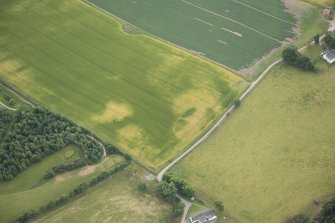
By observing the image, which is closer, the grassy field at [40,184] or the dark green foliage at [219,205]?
the dark green foliage at [219,205]

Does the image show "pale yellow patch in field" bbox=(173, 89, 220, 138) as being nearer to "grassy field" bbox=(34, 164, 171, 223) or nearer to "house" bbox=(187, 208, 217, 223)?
"grassy field" bbox=(34, 164, 171, 223)

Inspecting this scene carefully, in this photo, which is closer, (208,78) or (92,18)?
(208,78)

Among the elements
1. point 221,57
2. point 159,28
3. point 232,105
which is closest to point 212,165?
point 232,105

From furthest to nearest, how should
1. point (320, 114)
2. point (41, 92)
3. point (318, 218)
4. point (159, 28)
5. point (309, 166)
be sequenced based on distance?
point (159, 28)
point (41, 92)
point (320, 114)
point (309, 166)
point (318, 218)

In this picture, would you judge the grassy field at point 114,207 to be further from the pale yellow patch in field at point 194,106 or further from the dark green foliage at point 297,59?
the dark green foliage at point 297,59

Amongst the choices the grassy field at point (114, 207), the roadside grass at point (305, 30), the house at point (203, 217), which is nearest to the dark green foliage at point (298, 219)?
the house at point (203, 217)

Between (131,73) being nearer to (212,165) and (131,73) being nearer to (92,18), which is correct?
(92,18)

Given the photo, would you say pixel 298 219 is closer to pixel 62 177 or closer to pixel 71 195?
pixel 71 195
